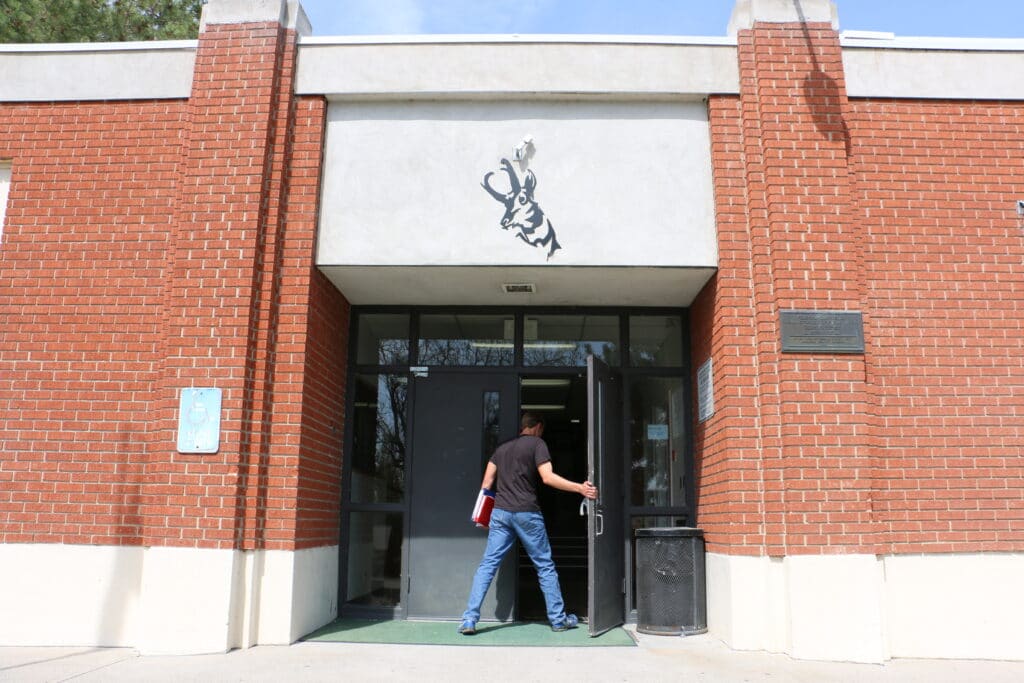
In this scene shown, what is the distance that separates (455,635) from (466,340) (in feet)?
9.70

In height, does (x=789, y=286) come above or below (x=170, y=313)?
above

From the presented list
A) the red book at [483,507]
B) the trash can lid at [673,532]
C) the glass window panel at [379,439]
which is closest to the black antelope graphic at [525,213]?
the glass window panel at [379,439]

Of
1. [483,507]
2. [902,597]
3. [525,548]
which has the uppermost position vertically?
[483,507]

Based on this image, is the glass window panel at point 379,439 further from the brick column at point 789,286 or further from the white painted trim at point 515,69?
the brick column at point 789,286

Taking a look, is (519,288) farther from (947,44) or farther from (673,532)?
(947,44)

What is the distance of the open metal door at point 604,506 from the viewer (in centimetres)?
691

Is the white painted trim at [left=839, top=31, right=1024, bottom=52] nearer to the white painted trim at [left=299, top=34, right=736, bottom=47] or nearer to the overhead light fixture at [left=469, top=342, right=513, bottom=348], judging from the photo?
the white painted trim at [left=299, top=34, right=736, bottom=47]

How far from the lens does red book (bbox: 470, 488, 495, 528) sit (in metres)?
7.38

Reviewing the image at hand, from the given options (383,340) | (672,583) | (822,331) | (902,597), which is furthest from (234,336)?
(902,597)

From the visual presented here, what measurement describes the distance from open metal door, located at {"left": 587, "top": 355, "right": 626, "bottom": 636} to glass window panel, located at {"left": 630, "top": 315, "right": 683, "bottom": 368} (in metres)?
0.46

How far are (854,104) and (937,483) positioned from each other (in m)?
3.46

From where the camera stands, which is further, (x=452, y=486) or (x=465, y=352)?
(x=465, y=352)

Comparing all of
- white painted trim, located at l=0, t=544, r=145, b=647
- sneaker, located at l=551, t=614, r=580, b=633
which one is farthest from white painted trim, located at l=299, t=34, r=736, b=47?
sneaker, located at l=551, t=614, r=580, b=633

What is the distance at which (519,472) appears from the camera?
23.9 ft
